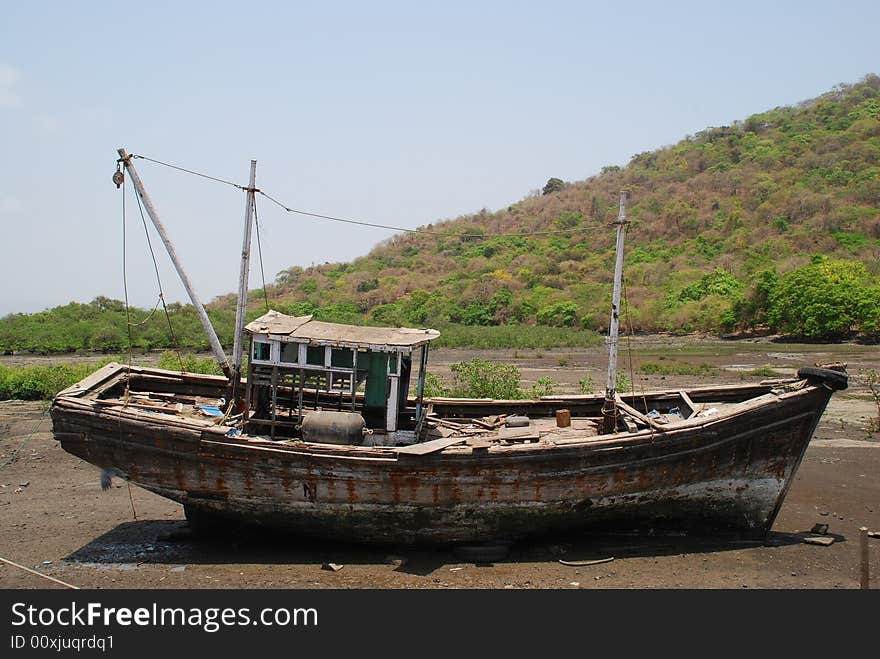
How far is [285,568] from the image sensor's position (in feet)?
30.9

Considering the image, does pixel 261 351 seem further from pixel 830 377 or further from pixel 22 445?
pixel 22 445

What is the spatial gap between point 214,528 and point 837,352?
27.7 m

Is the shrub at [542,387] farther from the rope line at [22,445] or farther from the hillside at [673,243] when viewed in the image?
the hillside at [673,243]

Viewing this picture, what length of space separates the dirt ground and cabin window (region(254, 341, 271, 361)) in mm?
2711

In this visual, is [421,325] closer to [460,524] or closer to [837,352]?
[837,352]

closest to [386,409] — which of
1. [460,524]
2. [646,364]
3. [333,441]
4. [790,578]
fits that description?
[333,441]

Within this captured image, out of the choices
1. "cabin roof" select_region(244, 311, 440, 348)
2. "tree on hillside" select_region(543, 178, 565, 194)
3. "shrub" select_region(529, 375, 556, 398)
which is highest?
"tree on hillside" select_region(543, 178, 565, 194)

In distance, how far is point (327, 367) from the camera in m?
9.89

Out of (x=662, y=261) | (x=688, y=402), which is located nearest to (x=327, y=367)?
(x=688, y=402)

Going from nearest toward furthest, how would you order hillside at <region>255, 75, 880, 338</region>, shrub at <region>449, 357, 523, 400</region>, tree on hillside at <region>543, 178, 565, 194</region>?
shrub at <region>449, 357, 523, 400</region>
hillside at <region>255, 75, 880, 338</region>
tree on hillside at <region>543, 178, 565, 194</region>

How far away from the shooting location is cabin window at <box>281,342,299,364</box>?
10039 mm

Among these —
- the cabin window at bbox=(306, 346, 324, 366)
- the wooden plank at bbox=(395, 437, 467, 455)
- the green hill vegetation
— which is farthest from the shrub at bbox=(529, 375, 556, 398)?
the cabin window at bbox=(306, 346, 324, 366)

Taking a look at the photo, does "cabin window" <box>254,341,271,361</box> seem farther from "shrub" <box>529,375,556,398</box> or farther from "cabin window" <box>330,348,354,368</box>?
"shrub" <box>529,375,556,398</box>

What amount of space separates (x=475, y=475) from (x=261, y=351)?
143 inches
